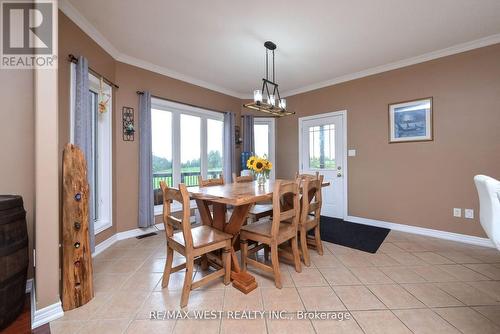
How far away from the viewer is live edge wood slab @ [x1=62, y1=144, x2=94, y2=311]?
1.58 m

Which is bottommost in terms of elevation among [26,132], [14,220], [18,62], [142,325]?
[142,325]

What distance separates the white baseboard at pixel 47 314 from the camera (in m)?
1.44

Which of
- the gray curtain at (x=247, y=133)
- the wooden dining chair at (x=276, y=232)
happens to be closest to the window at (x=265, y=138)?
the gray curtain at (x=247, y=133)

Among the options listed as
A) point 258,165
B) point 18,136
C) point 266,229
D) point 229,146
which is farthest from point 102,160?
point 266,229

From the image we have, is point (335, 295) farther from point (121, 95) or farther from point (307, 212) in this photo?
point (121, 95)

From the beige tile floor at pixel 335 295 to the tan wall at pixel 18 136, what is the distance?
830mm

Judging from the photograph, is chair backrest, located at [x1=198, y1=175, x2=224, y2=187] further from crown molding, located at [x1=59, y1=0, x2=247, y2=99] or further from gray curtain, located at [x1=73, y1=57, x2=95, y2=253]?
crown molding, located at [x1=59, y1=0, x2=247, y2=99]

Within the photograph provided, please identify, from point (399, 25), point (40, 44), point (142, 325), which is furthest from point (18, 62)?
point (399, 25)

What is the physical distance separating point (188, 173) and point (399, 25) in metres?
3.66

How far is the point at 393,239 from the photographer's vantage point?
303cm

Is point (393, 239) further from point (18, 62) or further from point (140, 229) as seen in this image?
point (18, 62)

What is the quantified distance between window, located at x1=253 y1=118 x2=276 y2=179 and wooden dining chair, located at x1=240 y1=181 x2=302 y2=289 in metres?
2.95

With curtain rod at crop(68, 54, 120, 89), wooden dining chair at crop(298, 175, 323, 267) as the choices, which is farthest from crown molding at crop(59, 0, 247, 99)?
wooden dining chair at crop(298, 175, 323, 267)

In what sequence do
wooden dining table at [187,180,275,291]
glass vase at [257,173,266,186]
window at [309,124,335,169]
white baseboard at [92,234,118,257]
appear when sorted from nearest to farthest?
wooden dining table at [187,180,275,291] < glass vase at [257,173,266,186] < white baseboard at [92,234,118,257] < window at [309,124,335,169]
